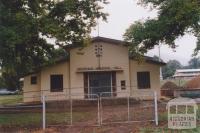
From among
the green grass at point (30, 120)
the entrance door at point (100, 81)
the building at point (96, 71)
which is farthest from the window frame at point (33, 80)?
the green grass at point (30, 120)

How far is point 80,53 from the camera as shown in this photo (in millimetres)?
34031

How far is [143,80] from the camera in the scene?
37.8 meters

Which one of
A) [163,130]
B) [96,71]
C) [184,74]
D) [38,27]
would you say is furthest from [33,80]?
[184,74]

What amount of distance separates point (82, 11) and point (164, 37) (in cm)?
727

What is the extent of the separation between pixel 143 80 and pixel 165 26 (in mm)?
7468

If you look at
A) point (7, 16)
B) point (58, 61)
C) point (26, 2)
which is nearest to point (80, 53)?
point (58, 61)

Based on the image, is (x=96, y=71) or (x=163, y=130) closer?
(x=163, y=130)

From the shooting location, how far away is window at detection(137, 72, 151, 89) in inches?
1484

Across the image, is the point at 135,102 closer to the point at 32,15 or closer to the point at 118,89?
the point at 118,89

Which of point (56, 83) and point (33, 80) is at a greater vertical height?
point (33, 80)

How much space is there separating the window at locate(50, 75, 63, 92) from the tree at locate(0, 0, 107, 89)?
5.74 metres

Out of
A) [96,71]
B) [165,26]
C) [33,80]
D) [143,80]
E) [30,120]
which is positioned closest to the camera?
[30,120]

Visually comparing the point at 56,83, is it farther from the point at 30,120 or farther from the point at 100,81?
the point at 30,120

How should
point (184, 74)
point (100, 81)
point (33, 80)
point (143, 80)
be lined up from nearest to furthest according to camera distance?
point (100, 81) < point (143, 80) < point (33, 80) < point (184, 74)
